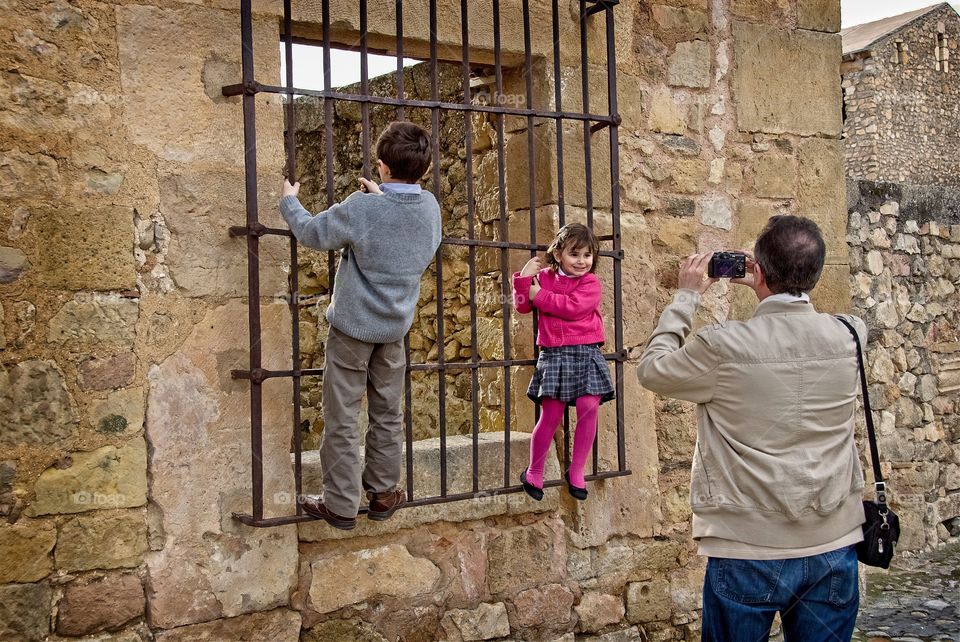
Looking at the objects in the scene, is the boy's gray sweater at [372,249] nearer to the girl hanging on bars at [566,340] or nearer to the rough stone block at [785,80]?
the girl hanging on bars at [566,340]

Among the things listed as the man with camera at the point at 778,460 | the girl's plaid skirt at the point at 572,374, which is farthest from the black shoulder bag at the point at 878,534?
the girl's plaid skirt at the point at 572,374

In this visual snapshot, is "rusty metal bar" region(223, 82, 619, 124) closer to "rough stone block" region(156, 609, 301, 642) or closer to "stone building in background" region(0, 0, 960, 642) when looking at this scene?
"stone building in background" region(0, 0, 960, 642)

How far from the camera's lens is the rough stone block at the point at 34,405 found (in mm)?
2756

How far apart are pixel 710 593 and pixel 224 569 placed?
146 centimetres

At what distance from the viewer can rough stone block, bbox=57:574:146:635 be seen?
2.82 meters

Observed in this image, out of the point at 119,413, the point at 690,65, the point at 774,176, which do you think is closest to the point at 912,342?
the point at 774,176

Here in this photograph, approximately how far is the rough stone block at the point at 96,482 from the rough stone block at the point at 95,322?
304 mm

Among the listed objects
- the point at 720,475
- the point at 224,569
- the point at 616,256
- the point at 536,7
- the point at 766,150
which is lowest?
the point at 224,569

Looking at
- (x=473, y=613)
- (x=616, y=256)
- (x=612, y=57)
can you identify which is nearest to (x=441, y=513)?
(x=473, y=613)

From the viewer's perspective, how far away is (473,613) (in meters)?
3.47

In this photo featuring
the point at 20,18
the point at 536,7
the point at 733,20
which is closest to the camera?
the point at 20,18

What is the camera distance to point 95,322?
9.41ft

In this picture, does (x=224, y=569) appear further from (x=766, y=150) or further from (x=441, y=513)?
(x=766, y=150)

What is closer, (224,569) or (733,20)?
(224,569)
